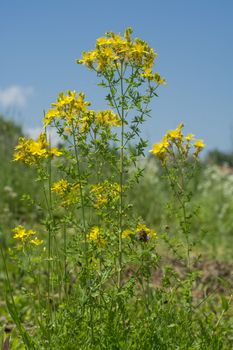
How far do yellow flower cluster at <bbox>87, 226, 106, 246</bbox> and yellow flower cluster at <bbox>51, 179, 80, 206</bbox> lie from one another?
0.50 ft

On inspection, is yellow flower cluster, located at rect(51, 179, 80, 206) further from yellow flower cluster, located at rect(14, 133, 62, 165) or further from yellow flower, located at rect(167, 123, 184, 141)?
yellow flower, located at rect(167, 123, 184, 141)

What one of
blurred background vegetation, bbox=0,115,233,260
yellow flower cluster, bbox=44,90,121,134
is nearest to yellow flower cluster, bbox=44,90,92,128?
yellow flower cluster, bbox=44,90,121,134

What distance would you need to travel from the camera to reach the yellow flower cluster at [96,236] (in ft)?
8.76

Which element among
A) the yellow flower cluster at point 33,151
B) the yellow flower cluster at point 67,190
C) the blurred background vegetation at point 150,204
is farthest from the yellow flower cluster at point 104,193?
the blurred background vegetation at point 150,204

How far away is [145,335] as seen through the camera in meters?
2.70

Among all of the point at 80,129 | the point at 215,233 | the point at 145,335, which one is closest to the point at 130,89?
the point at 80,129

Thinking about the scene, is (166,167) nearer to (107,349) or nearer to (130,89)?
(130,89)

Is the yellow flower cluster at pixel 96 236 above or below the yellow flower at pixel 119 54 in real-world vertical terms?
below

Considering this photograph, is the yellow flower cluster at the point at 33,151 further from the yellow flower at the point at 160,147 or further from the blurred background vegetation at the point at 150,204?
the blurred background vegetation at the point at 150,204

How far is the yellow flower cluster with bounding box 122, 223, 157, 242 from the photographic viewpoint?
2689 mm

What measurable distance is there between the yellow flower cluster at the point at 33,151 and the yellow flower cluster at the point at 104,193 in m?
0.22

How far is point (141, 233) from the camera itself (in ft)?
9.13

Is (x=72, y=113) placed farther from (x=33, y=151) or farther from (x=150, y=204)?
(x=150, y=204)

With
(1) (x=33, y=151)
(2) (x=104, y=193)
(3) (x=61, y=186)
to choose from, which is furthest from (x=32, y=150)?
(2) (x=104, y=193)
